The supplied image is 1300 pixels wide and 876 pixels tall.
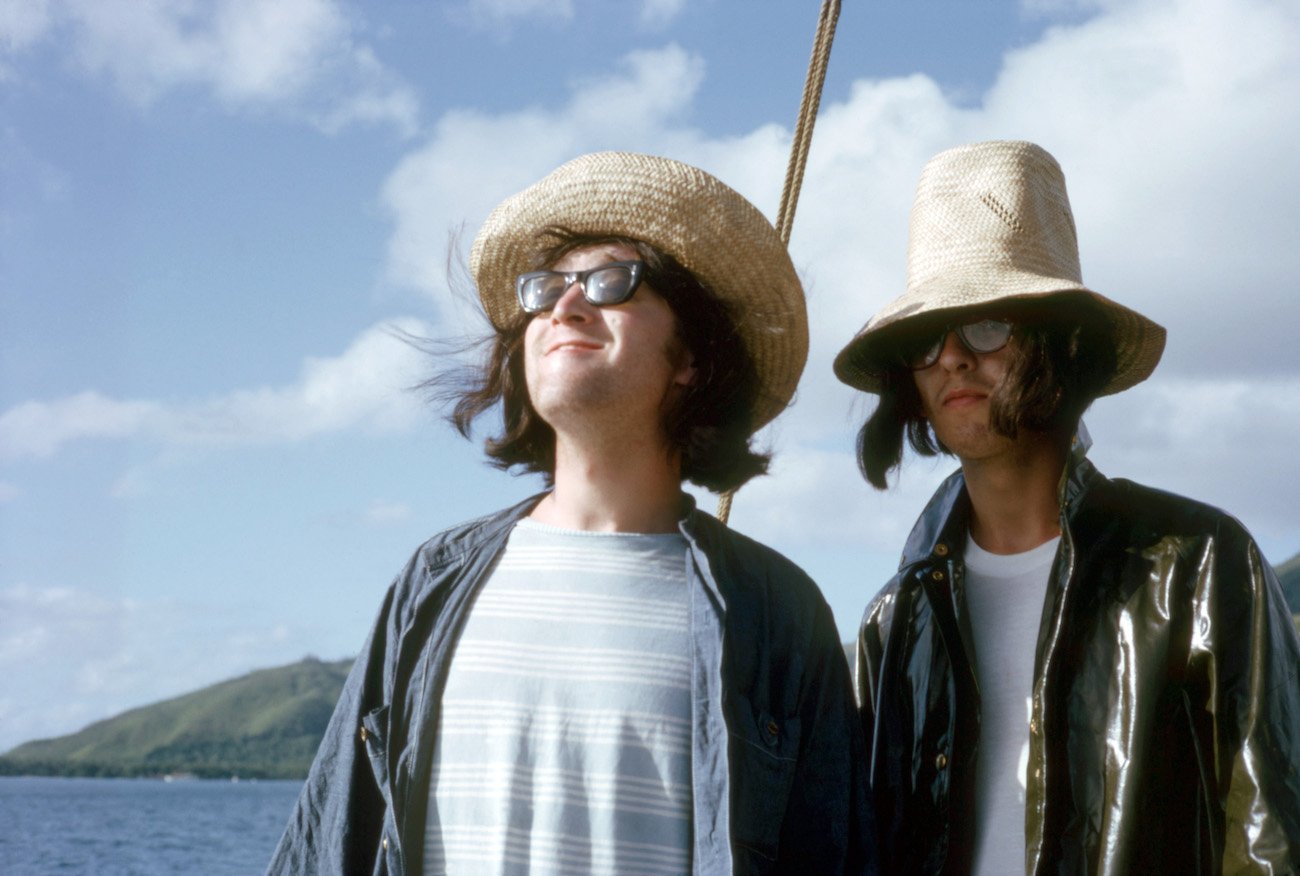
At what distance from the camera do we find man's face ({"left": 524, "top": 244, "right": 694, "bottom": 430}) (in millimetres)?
3289

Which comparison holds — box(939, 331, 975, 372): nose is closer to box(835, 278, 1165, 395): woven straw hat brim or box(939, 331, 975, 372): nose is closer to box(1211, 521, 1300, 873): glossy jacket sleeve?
box(835, 278, 1165, 395): woven straw hat brim

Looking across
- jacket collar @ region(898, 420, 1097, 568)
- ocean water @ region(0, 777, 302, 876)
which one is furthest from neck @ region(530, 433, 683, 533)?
ocean water @ region(0, 777, 302, 876)

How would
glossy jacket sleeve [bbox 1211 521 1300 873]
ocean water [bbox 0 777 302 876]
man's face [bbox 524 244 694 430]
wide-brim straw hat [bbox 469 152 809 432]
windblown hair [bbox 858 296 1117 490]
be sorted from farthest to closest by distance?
1. ocean water [bbox 0 777 302 876]
2. windblown hair [bbox 858 296 1117 490]
3. wide-brim straw hat [bbox 469 152 809 432]
4. man's face [bbox 524 244 694 430]
5. glossy jacket sleeve [bbox 1211 521 1300 873]

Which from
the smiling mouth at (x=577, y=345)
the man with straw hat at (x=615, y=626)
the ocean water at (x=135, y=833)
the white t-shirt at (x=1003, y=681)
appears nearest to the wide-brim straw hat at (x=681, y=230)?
the man with straw hat at (x=615, y=626)

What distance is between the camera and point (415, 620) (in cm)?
323

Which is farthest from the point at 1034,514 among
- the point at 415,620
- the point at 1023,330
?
the point at 415,620

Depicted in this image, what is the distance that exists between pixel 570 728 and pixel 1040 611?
1279 millimetres

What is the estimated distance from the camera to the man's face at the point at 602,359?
10.8 ft

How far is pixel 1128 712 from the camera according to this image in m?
3.17

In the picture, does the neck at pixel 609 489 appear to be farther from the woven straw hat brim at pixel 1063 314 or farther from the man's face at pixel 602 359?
the woven straw hat brim at pixel 1063 314

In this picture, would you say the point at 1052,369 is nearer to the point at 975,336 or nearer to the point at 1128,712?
the point at 975,336

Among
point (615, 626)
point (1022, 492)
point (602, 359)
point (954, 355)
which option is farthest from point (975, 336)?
point (615, 626)

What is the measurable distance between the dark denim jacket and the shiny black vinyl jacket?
0.38 meters

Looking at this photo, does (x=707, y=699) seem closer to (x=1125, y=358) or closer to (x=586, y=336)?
(x=586, y=336)
